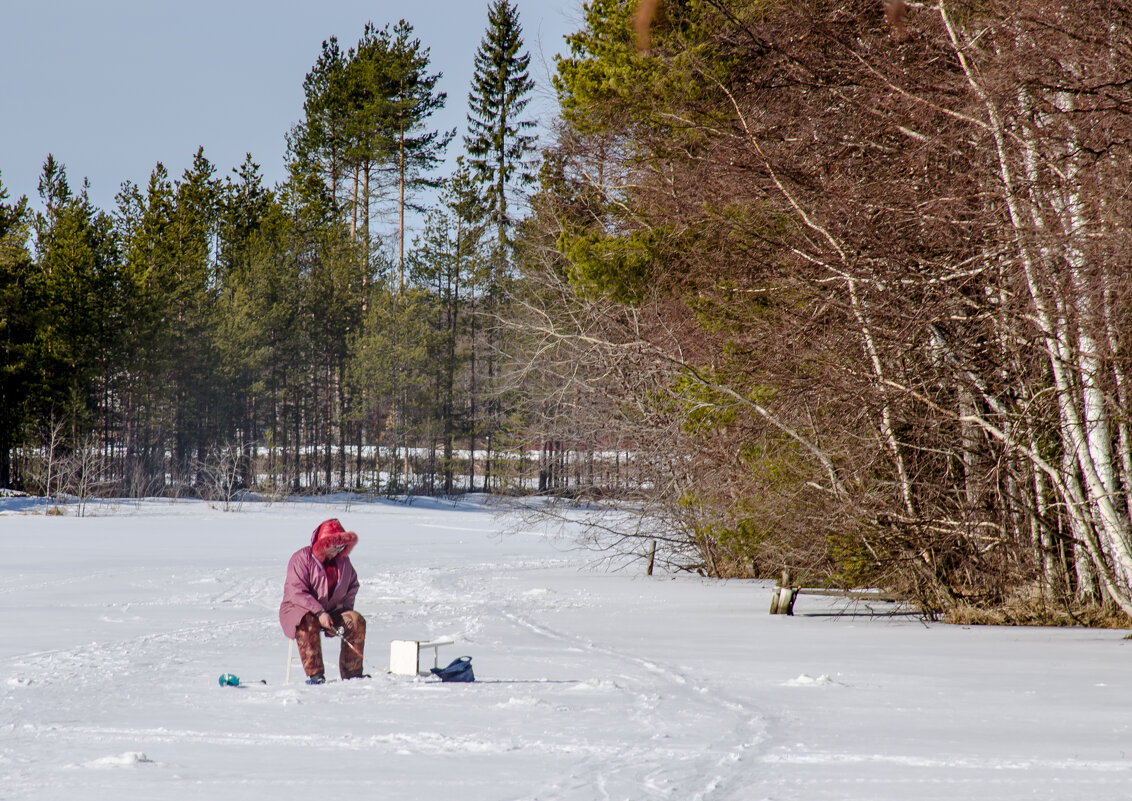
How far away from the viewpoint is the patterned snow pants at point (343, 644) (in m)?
7.52

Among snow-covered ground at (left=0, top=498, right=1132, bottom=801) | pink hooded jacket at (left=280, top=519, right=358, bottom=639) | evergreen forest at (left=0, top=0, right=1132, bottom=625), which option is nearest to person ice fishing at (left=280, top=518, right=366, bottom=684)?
pink hooded jacket at (left=280, top=519, right=358, bottom=639)

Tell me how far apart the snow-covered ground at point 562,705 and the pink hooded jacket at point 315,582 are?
0.50 m

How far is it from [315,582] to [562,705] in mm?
1951

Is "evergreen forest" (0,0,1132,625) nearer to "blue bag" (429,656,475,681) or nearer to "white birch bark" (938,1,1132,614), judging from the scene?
"white birch bark" (938,1,1132,614)

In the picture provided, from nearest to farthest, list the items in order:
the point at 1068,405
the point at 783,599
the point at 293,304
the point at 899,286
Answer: the point at 1068,405
the point at 899,286
the point at 783,599
the point at 293,304

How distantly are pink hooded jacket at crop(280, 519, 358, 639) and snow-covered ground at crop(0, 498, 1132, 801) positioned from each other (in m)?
0.50

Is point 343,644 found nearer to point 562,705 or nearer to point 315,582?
point 315,582

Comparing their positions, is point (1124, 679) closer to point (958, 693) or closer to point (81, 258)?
point (958, 693)

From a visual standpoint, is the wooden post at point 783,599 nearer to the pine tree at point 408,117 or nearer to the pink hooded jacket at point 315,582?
the pink hooded jacket at point 315,582

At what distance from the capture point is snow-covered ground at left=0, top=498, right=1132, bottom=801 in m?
4.82

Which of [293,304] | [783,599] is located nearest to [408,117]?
[293,304]

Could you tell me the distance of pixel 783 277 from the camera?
1247cm

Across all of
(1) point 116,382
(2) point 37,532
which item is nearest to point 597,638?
(2) point 37,532

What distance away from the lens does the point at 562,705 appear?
6.80 metres
